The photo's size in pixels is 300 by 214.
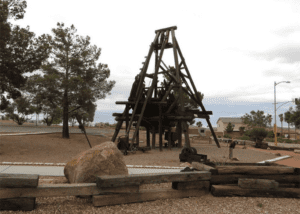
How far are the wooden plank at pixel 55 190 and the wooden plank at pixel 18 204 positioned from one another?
0.23 ft

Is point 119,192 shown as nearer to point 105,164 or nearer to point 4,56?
point 105,164

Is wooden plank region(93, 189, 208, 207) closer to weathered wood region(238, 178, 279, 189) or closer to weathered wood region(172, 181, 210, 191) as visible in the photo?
weathered wood region(172, 181, 210, 191)

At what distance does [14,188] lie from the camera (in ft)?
13.8

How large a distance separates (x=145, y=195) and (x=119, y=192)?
0.58m

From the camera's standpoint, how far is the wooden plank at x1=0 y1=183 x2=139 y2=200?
13.8ft

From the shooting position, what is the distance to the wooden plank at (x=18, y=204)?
4152 millimetres

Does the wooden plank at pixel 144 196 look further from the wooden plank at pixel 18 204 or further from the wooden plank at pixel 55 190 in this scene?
the wooden plank at pixel 18 204

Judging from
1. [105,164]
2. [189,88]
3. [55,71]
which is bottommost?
[105,164]

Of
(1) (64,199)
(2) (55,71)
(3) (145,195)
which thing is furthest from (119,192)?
(2) (55,71)

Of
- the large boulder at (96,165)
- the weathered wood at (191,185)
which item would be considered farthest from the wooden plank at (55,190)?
the weathered wood at (191,185)

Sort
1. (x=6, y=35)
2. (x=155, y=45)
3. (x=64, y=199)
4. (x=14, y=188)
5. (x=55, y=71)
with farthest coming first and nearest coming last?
(x=55, y=71) < (x=155, y=45) < (x=6, y=35) < (x=64, y=199) < (x=14, y=188)

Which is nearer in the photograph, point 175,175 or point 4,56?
point 175,175

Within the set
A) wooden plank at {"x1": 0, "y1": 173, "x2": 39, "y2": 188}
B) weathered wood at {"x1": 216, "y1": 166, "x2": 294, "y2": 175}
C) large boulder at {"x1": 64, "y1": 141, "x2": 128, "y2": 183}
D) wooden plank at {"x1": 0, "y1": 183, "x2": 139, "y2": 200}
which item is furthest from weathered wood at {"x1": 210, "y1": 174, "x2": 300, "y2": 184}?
wooden plank at {"x1": 0, "y1": 173, "x2": 39, "y2": 188}

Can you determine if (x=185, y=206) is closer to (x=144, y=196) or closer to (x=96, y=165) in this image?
(x=144, y=196)
